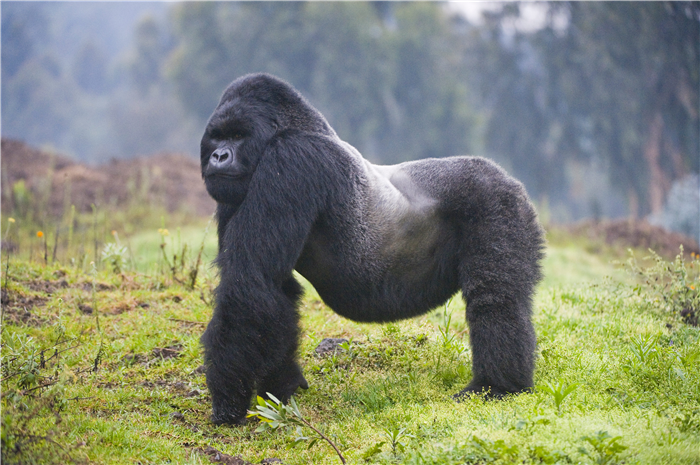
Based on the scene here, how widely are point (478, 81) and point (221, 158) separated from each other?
33664 millimetres

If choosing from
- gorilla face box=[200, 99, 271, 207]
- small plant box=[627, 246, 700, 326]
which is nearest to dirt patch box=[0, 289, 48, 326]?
gorilla face box=[200, 99, 271, 207]

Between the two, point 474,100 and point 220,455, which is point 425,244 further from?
point 474,100

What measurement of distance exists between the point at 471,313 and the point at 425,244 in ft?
1.62

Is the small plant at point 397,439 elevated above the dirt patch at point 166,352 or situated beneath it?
elevated above

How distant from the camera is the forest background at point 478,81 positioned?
25609mm

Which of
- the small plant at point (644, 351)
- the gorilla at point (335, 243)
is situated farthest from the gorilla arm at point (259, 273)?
the small plant at point (644, 351)

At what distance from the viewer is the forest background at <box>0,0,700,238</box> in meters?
25.6

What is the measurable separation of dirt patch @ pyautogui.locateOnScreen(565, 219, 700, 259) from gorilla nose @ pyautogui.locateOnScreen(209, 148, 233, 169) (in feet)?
35.0

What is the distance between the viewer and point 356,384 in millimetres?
3791

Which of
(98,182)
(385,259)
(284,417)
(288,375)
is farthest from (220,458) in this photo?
(98,182)

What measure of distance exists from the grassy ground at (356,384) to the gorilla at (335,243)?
33cm

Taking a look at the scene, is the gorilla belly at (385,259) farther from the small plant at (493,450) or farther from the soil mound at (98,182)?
the soil mound at (98,182)

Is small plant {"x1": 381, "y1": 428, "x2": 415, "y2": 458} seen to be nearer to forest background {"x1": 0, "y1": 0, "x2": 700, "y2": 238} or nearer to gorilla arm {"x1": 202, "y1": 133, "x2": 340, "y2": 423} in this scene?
gorilla arm {"x1": 202, "y1": 133, "x2": 340, "y2": 423}

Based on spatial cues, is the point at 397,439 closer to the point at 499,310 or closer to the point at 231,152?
the point at 499,310
